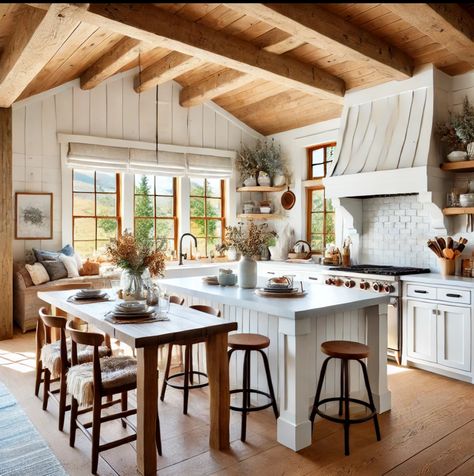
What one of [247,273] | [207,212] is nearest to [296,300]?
[247,273]

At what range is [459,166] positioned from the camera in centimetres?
466

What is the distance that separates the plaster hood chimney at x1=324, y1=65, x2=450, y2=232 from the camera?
4809 mm

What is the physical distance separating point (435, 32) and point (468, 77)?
1290 mm

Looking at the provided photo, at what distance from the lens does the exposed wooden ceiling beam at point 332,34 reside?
351 centimetres

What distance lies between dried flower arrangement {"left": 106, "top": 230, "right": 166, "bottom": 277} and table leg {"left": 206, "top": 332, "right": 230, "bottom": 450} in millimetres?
810

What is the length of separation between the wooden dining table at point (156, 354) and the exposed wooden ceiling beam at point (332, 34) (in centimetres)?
233

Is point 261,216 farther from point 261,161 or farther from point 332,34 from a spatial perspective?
point 332,34

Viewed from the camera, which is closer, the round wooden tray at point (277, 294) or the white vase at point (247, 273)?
the round wooden tray at point (277, 294)

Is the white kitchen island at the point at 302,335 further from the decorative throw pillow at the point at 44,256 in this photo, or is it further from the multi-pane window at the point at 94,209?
the multi-pane window at the point at 94,209

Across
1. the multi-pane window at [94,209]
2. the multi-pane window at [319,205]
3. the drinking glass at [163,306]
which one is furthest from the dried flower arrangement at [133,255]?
the multi-pane window at [319,205]

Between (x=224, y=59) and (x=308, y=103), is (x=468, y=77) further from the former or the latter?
(x=224, y=59)

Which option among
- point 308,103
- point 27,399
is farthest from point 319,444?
point 308,103

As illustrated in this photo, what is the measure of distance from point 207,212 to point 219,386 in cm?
509

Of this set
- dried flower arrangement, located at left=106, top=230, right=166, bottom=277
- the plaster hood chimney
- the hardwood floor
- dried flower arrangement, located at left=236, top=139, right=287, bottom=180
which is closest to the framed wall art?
the hardwood floor
